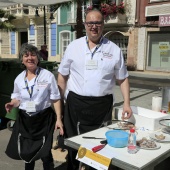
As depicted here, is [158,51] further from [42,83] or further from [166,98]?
[42,83]

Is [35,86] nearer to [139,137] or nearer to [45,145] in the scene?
[45,145]

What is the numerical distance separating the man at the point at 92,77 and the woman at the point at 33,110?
170 mm

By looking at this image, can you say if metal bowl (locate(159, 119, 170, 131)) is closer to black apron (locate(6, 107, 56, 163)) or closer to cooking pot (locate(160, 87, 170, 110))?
cooking pot (locate(160, 87, 170, 110))

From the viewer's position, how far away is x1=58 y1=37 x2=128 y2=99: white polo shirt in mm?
2270

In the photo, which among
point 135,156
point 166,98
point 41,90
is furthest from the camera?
point 166,98

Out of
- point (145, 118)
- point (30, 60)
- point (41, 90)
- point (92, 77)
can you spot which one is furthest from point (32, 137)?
point (145, 118)

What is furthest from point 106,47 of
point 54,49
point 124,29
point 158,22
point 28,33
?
point 28,33

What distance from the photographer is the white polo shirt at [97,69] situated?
2270mm

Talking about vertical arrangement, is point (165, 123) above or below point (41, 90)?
below

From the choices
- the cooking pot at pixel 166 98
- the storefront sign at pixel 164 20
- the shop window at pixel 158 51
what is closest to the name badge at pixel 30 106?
the cooking pot at pixel 166 98

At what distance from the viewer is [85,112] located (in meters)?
2.37

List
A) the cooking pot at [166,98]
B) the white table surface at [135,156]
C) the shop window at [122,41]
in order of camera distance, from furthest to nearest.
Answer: the shop window at [122,41] → the cooking pot at [166,98] → the white table surface at [135,156]

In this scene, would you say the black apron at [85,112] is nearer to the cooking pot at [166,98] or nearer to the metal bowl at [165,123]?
the metal bowl at [165,123]

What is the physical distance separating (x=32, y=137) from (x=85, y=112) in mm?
623
